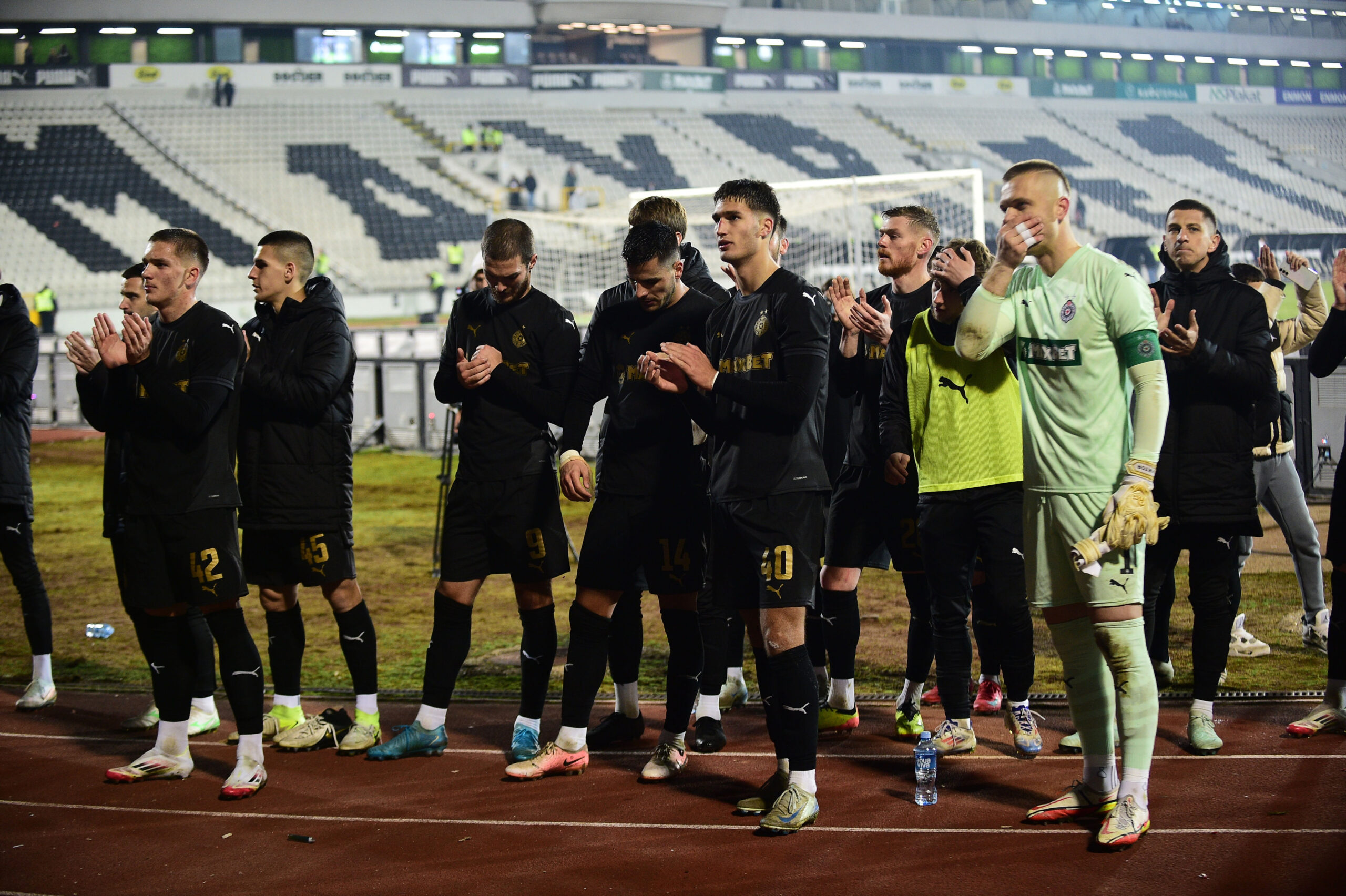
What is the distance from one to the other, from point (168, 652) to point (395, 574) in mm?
5356

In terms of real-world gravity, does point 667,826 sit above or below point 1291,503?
below

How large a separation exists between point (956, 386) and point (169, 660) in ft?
11.5

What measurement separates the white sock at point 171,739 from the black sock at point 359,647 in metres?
0.77

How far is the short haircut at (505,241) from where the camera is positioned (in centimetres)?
520

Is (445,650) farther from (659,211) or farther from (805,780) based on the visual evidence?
(659,211)

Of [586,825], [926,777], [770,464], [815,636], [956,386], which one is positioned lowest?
[586,825]

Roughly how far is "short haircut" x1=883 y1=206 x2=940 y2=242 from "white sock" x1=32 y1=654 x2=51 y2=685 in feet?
16.3

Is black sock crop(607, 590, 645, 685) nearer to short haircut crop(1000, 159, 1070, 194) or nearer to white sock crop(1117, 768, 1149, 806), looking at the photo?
white sock crop(1117, 768, 1149, 806)

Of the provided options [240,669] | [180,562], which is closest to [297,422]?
[180,562]

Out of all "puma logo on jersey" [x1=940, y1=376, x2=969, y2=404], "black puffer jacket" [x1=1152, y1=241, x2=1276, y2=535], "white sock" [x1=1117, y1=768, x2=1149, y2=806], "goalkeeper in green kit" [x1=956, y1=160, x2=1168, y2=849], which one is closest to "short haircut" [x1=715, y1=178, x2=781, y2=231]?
"goalkeeper in green kit" [x1=956, y1=160, x2=1168, y2=849]

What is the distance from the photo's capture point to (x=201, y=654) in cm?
527

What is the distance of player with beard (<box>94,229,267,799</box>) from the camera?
16.3ft

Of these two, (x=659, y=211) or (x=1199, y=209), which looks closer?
(x=1199, y=209)

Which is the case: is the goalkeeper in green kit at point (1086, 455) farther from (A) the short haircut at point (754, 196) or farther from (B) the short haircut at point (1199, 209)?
Result: (B) the short haircut at point (1199, 209)
